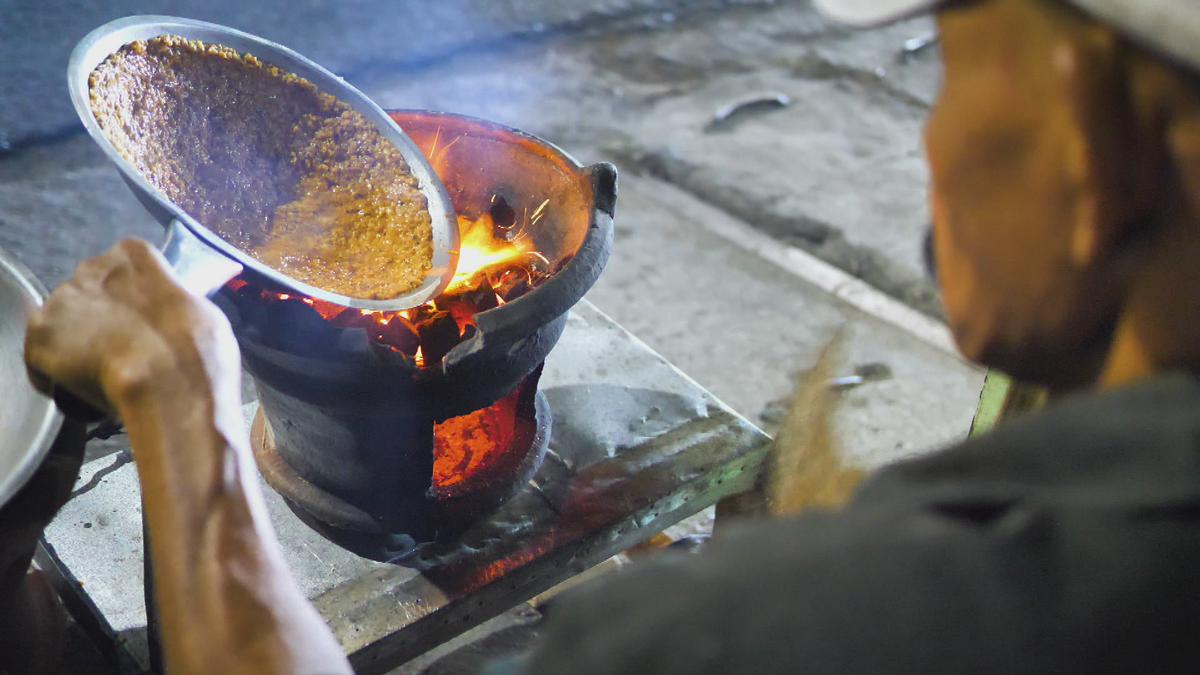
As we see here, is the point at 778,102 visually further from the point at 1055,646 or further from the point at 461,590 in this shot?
the point at 1055,646

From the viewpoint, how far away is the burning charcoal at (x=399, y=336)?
5.50 ft

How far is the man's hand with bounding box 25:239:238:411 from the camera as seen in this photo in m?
1.09

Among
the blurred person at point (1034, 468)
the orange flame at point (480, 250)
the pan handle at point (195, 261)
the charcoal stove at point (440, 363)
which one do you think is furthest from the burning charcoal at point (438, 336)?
the blurred person at point (1034, 468)

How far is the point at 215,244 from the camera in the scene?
1.31 meters

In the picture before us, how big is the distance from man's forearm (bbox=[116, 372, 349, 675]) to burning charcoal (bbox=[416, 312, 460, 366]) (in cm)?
59

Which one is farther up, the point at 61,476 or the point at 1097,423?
the point at 1097,423

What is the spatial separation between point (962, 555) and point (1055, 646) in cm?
8

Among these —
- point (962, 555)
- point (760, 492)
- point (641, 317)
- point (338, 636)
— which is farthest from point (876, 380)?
point (962, 555)

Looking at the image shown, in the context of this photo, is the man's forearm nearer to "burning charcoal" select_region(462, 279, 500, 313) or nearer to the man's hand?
the man's hand

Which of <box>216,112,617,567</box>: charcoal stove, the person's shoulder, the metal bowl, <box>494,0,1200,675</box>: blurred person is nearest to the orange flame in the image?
<box>216,112,617,567</box>: charcoal stove

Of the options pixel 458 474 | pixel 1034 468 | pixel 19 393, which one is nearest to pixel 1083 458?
pixel 1034 468

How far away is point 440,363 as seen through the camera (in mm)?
1585

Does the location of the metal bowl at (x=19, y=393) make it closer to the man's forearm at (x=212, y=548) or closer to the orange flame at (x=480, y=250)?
the man's forearm at (x=212, y=548)

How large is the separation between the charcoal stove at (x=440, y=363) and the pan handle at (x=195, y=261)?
10cm
